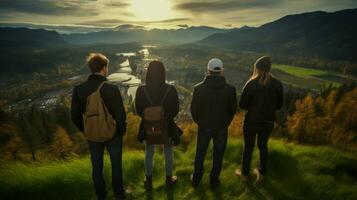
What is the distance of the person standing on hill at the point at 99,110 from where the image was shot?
4.79 meters

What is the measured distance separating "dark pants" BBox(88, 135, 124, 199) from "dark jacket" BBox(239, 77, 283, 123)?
2828 mm

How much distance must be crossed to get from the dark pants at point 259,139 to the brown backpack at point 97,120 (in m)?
2.95

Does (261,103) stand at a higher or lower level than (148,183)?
higher

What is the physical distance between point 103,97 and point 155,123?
123cm

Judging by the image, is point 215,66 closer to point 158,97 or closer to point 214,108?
point 214,108

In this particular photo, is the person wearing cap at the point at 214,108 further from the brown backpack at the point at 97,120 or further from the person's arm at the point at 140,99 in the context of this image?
the brown backpack at the point at 97,120

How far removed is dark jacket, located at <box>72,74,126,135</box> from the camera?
4.79 m

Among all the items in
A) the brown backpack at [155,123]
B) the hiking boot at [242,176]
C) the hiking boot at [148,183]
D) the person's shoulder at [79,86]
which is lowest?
the hiking boot at [148,183]

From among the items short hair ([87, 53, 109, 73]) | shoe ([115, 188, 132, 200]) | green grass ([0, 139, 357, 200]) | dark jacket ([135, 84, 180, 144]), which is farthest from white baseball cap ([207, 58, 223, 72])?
shoe ([115, 188, 132, 200])

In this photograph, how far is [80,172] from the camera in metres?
6.40

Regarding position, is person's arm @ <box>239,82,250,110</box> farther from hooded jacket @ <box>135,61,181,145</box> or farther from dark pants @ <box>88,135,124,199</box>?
dark pants @ <box>88,135,124,199</box>

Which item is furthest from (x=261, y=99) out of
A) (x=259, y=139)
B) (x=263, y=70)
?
(x=259, y=139)

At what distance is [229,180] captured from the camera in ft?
20.1

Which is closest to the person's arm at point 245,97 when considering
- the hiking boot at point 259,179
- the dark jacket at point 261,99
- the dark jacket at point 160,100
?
the dark jacket at point 261,99
